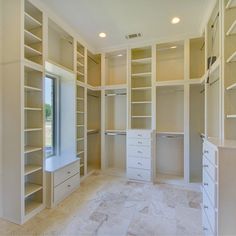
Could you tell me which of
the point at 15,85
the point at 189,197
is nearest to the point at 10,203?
the point at 15,85

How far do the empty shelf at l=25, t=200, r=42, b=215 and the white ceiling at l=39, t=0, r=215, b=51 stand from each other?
2991mm

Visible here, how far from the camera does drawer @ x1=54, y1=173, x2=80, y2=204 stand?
2621 mm

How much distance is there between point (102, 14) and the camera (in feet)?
8.92

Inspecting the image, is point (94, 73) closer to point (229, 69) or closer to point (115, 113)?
point (115, 113)

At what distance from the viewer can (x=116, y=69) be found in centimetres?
437

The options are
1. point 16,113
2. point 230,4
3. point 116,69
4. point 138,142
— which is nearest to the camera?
point 230,4

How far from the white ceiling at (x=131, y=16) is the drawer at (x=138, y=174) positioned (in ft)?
9.38

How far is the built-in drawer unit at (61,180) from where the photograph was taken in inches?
99.9

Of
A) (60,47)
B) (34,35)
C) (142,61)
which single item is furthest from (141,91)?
(34,35)

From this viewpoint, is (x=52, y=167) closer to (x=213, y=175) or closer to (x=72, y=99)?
(x=72, y=99)

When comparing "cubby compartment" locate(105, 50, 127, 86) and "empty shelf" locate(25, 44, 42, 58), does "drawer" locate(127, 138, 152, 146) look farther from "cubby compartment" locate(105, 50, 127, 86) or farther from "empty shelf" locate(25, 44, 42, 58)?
"empty shelf" locate(25, 44, 42, 58)

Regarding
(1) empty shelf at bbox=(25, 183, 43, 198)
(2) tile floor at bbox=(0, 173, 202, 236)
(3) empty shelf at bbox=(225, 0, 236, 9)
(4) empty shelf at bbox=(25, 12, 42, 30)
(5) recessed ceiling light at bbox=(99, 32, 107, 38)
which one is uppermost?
(5) recessed ceiling light at bbox=(99, 32, 107, 38)

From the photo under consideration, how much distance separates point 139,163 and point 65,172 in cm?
155

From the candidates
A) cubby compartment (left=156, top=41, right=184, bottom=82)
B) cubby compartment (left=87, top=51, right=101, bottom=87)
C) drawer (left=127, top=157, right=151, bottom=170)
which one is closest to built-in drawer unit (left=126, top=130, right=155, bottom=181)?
drawer (left=127, top=157, right=151, bottom=170)
